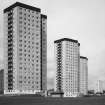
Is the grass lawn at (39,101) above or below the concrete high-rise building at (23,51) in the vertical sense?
below

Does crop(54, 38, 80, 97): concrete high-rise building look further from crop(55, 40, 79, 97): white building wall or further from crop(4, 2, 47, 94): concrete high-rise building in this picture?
crop(4, 2, 47, 94): concrete high-rise building

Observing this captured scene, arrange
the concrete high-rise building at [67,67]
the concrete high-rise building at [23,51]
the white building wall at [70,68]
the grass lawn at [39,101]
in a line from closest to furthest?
the grass lawn at [39,101] < the concrete high-rise building at [23,51] < the white building wall at [70,68] < the concrete high-rise building at [67,67]

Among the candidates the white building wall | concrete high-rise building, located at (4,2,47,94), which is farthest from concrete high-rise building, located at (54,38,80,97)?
concrete high-rise building, located at (4,2,47,94)

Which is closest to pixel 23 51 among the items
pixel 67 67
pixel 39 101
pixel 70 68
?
pixel 39 101

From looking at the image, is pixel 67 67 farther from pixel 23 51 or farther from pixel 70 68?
pixel 23 51

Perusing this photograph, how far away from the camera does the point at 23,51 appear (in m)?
120

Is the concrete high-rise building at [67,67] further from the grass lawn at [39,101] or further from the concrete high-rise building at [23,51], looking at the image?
the grass lawn at [39,101]

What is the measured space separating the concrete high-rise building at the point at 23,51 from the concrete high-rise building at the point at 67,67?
48.4 m

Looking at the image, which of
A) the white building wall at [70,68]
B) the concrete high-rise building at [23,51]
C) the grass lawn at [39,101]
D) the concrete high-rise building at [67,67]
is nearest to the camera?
the grass lawn at [39,101]

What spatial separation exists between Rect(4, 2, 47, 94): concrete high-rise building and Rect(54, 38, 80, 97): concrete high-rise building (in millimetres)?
48359

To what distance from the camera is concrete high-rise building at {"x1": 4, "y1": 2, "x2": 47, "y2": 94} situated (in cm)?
11694

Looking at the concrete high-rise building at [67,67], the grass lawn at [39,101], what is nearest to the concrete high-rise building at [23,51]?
the grass lawn at [39,101]

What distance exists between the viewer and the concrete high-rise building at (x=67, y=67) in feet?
578

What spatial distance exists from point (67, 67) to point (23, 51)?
66659mm
